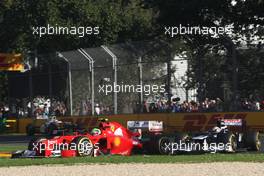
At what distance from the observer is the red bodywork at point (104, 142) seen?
67.8ft

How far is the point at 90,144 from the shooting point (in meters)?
20.6

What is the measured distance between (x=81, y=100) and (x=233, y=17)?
8.09 metres

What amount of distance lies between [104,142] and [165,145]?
1659 millimetres

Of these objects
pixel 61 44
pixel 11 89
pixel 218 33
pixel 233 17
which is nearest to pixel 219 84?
pixel 218 33

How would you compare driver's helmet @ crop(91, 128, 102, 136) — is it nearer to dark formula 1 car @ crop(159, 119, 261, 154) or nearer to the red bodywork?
the red bodywork

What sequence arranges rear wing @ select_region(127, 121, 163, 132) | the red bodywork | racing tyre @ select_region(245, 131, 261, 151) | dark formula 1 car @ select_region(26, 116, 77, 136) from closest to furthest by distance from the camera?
the red bodywork, racing tyre @ select_region(245, 131, 261, 151), rear wing @ select_region(127, 121, 163, 132), dark formula 1 car @ select_region(26, 116, 77, 136)

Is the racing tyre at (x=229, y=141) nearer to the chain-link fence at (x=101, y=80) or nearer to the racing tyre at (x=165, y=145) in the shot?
the racing tyre at (x=165, y=145)

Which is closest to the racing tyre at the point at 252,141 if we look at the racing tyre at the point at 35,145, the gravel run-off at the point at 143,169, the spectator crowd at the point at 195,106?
the gravel run-off at the point at 143,169

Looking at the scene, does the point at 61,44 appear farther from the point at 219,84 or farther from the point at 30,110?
the point at 219,84

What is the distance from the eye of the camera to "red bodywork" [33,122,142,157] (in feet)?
67.8

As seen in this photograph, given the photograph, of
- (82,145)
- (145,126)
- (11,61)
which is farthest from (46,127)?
(82,145)

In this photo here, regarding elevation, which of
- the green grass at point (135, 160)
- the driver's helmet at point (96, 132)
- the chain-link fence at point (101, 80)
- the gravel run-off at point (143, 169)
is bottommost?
the gravel run-off at point (143, 169)

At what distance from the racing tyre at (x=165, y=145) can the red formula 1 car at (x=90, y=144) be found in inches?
27.9

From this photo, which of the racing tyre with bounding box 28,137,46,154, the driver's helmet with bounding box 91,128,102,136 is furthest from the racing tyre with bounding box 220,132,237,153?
the racing tyre with bounding box 28,137,46,154
